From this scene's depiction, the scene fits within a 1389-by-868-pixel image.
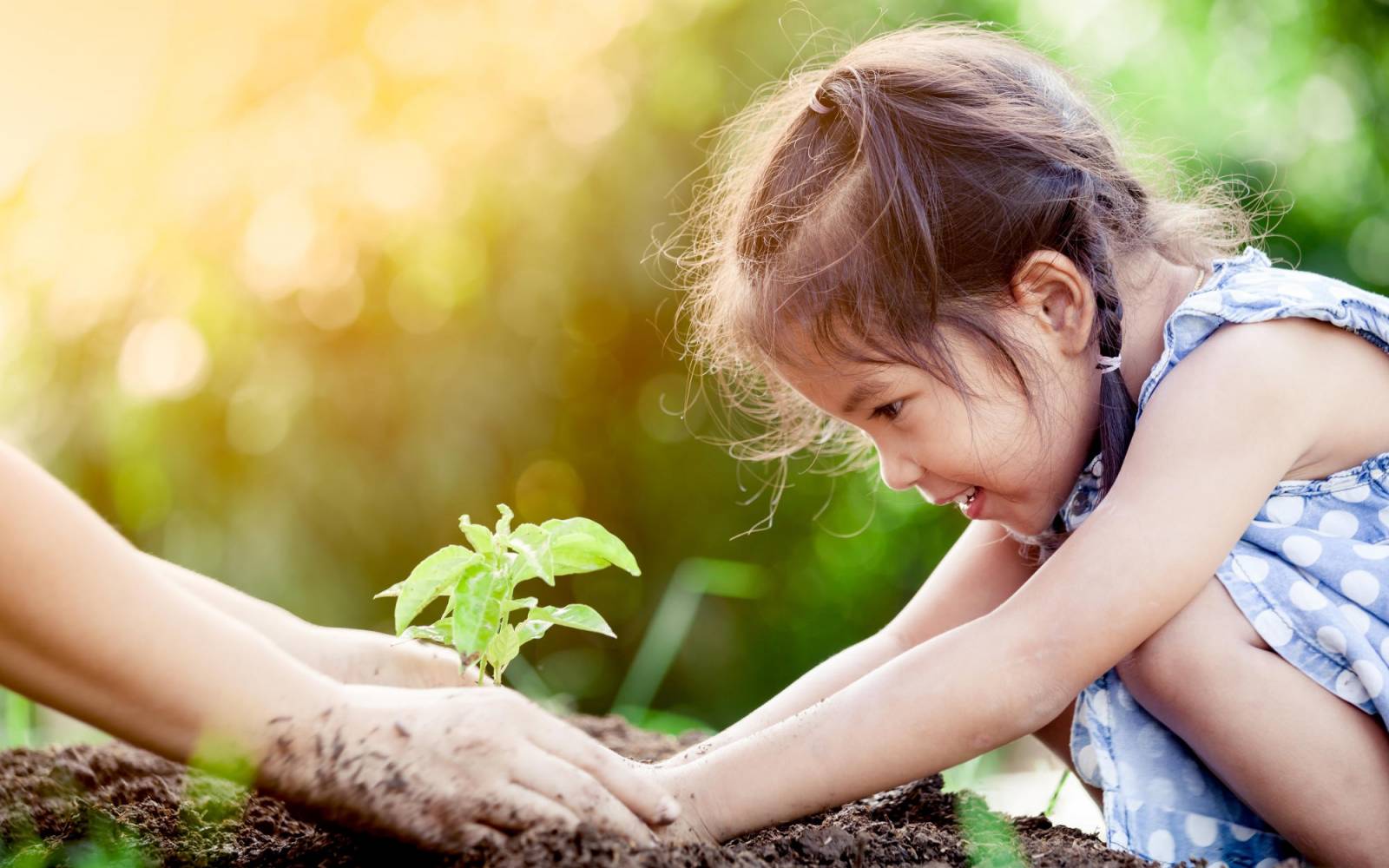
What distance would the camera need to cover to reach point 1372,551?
5.19 feet

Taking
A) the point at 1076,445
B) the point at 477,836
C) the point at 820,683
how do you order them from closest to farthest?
the point at 477,836
the point at 1076,445
the point at 820,683

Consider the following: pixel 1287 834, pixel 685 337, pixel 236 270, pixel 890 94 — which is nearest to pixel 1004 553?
pixel 1287 834

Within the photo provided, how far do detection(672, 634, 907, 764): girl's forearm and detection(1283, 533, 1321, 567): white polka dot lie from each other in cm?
61

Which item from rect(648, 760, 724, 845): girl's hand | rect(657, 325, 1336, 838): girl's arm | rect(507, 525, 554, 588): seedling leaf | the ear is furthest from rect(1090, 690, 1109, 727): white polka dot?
rect(507, 525, 554, 588): seedling leaf

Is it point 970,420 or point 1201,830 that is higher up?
point 970,420

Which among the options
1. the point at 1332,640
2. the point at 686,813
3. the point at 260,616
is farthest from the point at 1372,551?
the point at 260,616

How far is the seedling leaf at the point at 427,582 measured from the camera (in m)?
1.36

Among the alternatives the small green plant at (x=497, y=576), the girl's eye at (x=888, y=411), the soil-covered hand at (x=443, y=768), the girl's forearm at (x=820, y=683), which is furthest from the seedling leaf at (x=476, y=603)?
the girl's eye at (x=888, y=411)

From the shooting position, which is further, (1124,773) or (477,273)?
(477,273)

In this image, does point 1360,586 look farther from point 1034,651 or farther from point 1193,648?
point 1034,651

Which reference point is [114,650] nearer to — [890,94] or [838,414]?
[838,414]

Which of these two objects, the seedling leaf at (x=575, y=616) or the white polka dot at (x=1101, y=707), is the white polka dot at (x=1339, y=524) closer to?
the white polka dot at (x=1101, y=707)

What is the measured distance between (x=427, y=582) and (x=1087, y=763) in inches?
38.9

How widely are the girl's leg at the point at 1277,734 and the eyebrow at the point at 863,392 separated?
0.49m
